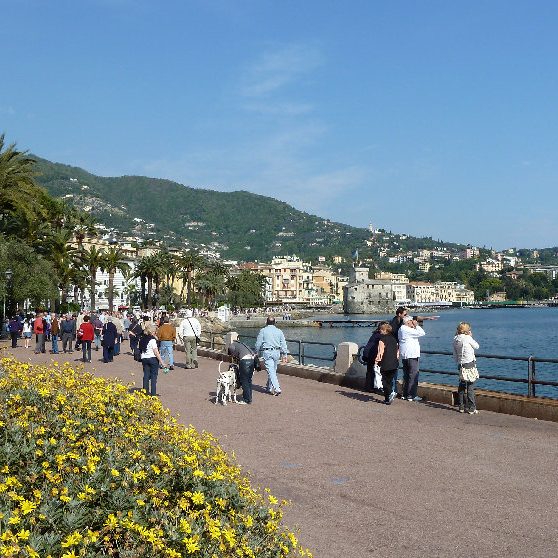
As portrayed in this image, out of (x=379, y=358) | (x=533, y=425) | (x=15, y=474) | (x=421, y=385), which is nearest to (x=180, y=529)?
(x=15, y=474)

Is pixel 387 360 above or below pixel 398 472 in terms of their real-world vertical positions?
above

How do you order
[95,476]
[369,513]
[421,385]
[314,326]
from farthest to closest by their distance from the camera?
1. [314,326]
2. [421,385]
3. [369,513]
4. [95,476]

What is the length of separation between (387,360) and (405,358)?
69 centimetres

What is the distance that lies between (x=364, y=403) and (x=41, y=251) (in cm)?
4089

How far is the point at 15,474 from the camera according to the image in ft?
16.0

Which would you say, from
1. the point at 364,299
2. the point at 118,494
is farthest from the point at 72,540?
the point at 364,299

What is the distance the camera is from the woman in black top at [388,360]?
12570 millimetres

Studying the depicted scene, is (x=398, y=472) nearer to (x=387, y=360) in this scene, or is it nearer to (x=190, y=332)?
(x=387, y=360)

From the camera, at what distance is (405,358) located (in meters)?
13.1

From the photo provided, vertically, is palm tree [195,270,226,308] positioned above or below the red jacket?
above

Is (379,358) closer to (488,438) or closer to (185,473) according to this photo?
(488,438)

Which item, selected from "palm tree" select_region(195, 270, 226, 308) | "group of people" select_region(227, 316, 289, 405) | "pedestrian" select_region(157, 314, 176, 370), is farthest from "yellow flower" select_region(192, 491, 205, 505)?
"palm tree" select_region(195, 270, 226, 308)

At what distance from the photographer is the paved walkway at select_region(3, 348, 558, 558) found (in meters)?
5.79

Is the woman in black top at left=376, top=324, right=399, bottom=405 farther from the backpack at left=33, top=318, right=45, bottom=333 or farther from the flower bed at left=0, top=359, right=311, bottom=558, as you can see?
the backpack at left=33, top=318, right=45, bottom=333
